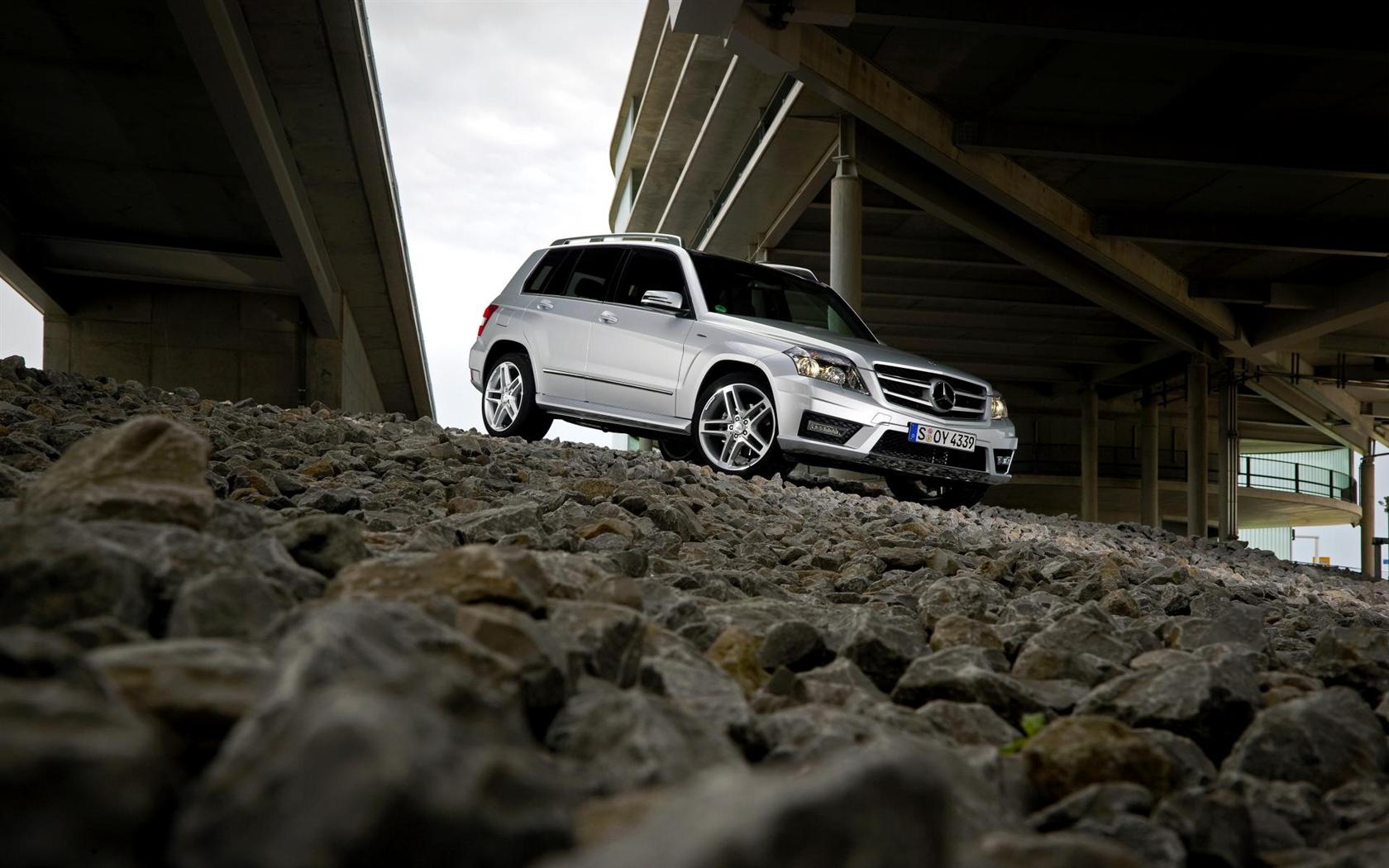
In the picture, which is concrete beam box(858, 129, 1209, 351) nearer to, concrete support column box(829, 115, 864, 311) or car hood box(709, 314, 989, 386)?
concrete support column box(829, 115, 864, 311)

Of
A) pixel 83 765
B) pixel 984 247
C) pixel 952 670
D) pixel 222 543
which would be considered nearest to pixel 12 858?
pixel 83 765

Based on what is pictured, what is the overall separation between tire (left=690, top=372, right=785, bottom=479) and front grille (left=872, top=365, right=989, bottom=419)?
93cm

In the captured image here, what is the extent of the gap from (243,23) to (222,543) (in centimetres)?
1466

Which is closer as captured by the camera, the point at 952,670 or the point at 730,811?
the point at 730,811

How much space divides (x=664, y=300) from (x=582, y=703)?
7.66m

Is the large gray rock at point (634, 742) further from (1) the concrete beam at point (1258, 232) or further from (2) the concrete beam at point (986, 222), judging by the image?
(1) the concrete beam at point (1258, 232)

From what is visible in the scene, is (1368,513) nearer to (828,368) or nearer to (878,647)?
(828,368)

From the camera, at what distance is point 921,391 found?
9359 millimetres

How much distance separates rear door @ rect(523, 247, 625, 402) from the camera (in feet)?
32.8

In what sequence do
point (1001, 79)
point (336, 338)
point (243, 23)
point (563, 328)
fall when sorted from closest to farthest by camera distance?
point (563, 328) < point (243, 23) < point (1001, 79) < point (336, 338)

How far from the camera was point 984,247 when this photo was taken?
24391 mm

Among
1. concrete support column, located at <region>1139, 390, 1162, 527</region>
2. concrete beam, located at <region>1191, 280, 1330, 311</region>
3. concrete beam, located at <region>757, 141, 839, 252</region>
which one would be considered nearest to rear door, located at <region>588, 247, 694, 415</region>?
concrete beam, located at <region>757, 141, 839, 252</region>

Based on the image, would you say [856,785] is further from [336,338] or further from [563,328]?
[336,338]

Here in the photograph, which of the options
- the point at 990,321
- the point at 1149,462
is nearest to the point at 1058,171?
the point at 990,321
